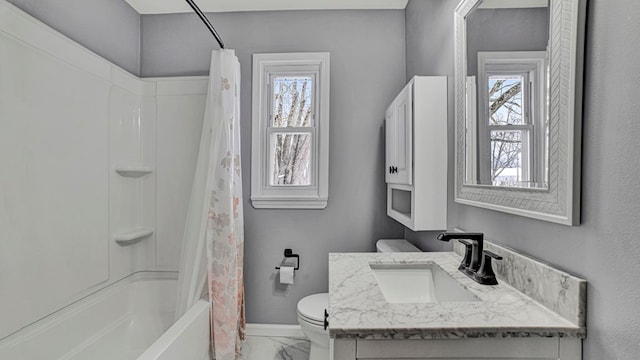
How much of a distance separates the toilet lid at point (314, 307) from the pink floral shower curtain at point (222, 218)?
1.39ft

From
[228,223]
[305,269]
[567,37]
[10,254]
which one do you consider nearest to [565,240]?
[567,37]

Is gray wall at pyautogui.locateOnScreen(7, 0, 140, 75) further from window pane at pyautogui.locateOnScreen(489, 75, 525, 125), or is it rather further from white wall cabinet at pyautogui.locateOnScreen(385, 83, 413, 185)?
window pane at pyautogui.locateOnScreen(489, 75, 525, 125)

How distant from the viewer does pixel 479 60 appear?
1.23m

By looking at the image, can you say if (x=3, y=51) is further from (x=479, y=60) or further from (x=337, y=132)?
(x=479, y=60)

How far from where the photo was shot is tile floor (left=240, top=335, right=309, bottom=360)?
6.79 feet

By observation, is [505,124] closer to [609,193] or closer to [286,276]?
[609,193]

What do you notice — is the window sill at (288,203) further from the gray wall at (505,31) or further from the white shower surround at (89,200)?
the gray wall at (505,31)

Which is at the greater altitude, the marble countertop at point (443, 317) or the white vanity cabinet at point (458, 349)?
the marble countertop at point (443, 317)

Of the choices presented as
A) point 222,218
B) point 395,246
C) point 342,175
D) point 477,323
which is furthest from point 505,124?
point 222,218

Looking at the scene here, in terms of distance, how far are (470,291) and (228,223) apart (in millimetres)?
1341

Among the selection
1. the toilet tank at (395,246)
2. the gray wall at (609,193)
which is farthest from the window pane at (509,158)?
the toilet tank at (395,246)

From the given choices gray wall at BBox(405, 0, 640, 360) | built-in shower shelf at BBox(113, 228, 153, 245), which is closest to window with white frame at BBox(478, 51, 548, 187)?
gray wall at BBox(405, 0, 640, 360)

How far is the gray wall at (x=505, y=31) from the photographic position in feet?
3.00

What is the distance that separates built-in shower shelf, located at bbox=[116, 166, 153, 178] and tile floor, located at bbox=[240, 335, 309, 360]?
57.0 inches
